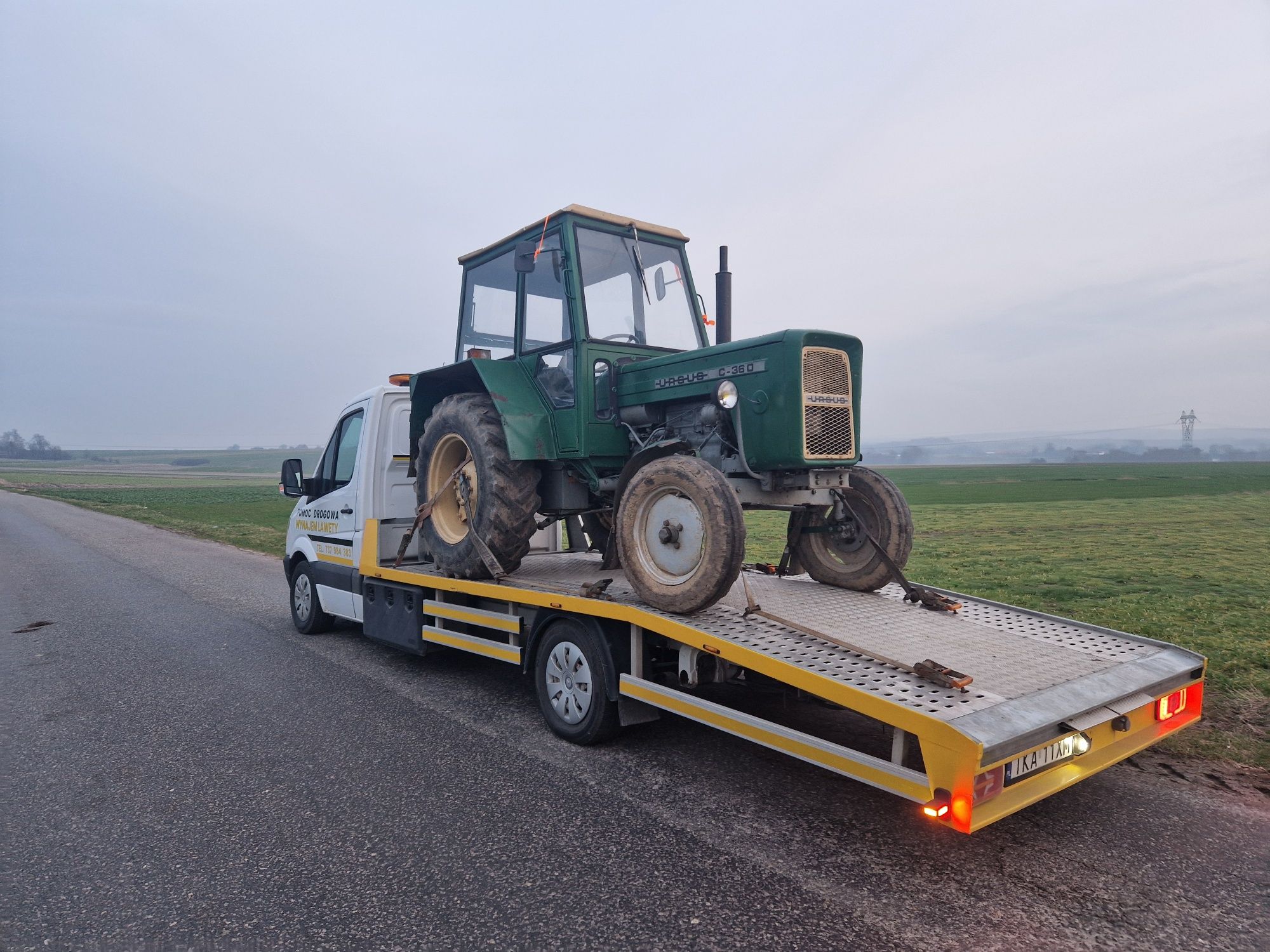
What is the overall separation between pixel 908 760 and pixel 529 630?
2684 mm

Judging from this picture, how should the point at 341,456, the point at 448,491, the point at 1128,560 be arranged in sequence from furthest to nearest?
1. the point at 1128,560
2. the point at 341,456
3. the point at 448,491

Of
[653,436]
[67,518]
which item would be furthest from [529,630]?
[67,518]

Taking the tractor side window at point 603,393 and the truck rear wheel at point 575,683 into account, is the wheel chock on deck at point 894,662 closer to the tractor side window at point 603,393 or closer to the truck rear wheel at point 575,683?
the truck rear wheel at point 575,683

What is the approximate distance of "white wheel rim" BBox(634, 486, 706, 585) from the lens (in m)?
4.46

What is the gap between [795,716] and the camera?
5.09m

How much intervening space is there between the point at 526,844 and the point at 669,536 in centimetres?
179

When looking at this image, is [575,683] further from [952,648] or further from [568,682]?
[952,648]

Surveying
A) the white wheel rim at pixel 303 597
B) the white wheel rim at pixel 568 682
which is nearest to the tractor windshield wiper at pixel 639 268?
the white wheel rim at pixel 568 682

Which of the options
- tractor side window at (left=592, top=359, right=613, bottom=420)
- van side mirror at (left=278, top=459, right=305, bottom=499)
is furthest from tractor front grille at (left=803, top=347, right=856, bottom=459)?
van side mirror at (left=278, top=459, right=305, bottom=499)

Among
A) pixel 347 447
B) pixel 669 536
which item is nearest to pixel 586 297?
pixel 669 536

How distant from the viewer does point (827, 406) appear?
4.92m

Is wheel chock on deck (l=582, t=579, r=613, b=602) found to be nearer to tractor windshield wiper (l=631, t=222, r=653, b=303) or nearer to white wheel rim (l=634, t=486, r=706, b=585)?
white wheel rim (l=634, t=486, r=706, b=585)

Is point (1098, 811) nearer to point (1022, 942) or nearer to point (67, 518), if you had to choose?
point (1022, 942)

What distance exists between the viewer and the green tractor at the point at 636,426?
470 centimetres
